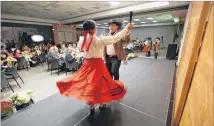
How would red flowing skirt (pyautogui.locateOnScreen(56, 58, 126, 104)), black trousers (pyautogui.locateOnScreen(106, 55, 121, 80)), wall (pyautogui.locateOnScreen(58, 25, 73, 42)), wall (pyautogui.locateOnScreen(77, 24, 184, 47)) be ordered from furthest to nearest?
1. wall (pyautogui.locateOnScreen(77, 24, 184, 47))
2. wall (pyautogui.locateOnScreen(58, 25, 73, 42))
3. black trousers (pyautogui.locateOnScreen(106, 55, 121, 80))
4. red flowing skirt (pyautogui.locateOnScreen(56, 58, 126, 104))

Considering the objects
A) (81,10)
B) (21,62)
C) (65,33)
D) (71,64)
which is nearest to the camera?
(71,64)

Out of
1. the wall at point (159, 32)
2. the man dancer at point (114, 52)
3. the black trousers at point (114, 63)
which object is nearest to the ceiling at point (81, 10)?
the man dancer at point (114, 52)

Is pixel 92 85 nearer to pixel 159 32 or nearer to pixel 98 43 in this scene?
pixel 98 43

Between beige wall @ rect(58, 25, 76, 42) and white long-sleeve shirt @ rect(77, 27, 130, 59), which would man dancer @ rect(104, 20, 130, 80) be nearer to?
white long-sleeve shirt @ rect(77, 27, 130, 59)

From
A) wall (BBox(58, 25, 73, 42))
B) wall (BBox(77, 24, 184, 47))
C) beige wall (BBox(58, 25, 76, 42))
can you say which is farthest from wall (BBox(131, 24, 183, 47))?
wall (BBox(58, 25, 73, 42))

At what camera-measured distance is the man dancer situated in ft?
6.17

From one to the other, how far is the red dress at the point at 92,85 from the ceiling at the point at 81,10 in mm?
4294

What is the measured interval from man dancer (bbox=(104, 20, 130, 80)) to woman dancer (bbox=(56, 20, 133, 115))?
15.7 inches

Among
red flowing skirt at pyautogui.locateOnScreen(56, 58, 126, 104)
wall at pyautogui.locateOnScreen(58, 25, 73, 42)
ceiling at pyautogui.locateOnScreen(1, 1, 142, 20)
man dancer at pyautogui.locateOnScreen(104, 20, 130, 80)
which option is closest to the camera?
red flowing skirt at pyautogui.locateOnScreen(56, 58, 126, 104)

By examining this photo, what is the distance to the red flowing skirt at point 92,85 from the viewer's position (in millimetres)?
1404

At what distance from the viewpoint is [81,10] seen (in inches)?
246

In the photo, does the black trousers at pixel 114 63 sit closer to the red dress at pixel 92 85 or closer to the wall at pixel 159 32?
the red dress at pixel 92 85

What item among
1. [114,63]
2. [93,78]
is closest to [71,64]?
[114,63]

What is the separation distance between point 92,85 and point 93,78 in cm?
9
